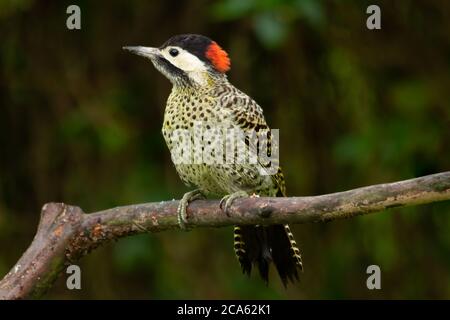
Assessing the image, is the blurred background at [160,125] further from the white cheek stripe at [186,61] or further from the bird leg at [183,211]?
the bird leg at [183,211]

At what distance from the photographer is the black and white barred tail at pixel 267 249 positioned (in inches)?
151

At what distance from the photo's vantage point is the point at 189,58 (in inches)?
153

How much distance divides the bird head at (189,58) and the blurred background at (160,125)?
4.62 ft

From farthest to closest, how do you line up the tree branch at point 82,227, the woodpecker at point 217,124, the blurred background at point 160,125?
1. the blurred background at point 160,125
2. the woodpecker at point 217,124
3. the tree branch at point 82,227

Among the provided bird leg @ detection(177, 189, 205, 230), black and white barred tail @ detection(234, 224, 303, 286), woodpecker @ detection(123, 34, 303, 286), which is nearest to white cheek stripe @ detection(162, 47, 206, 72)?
woodpecker @ detection(123, 34, 303, 286)

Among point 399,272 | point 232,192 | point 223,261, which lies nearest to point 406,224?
point 399,272

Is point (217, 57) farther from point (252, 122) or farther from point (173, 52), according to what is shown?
point (252, 122)

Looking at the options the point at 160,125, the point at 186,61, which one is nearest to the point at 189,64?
the point at 186,61

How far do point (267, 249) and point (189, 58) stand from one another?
83 cm

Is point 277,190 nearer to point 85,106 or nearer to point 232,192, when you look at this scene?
point 232,192

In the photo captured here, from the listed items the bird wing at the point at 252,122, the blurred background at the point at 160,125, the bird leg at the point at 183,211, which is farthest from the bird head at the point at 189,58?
the blurred background at the point at 160,125

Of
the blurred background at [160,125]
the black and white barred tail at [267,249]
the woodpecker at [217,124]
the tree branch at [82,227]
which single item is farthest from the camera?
the blurred background at [160,125]

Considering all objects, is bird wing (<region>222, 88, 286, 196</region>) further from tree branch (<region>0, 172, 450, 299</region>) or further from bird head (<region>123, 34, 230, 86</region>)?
tree branch (<region>0, 172, 450, 299</region>)

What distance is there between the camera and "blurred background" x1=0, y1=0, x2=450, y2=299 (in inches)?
210
